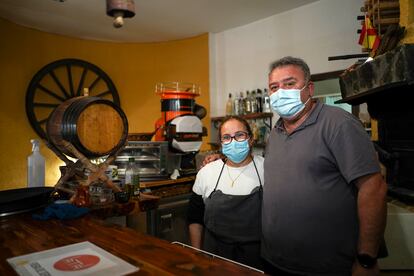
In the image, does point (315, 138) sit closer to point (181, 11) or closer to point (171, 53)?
point (181, 11)

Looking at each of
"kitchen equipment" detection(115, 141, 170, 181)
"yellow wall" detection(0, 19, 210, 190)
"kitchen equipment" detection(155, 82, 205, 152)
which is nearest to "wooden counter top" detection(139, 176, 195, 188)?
"kitchen equipment" detection(115, 141, 170, 181)

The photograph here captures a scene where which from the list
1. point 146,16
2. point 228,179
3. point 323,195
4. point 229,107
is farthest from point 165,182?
point 146,16

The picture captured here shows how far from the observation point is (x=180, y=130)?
3.22 m

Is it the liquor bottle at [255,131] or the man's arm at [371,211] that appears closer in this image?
the man's arm at [371,211]

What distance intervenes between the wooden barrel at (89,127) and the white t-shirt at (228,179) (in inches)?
23.7

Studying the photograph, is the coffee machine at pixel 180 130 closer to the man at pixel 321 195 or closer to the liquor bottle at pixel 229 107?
the liquor bottle at pixel 229 107

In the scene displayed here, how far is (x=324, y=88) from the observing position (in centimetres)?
410

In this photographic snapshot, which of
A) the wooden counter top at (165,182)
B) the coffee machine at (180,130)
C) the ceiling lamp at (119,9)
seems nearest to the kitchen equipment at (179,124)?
the coffee machine at (180,130)

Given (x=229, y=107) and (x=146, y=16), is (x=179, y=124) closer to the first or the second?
(x=229, y=107)

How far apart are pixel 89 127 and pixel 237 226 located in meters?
1.10

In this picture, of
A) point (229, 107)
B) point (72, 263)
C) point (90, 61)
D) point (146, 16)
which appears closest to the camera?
point (72, 263)

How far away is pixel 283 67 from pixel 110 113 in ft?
3.71

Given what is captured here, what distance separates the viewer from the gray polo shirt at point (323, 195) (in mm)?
1477

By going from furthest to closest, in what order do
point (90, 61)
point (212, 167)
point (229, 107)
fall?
point (90, 61) → point (229, 107) → point (212, 167)
